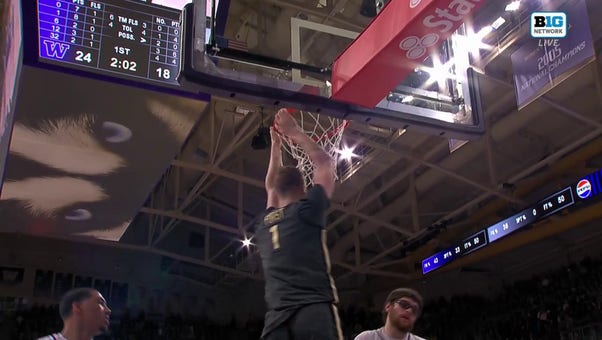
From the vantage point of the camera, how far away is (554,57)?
7559 millimetres

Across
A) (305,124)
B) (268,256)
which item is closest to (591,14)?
(305,124)

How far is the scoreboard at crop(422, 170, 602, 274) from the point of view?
33.1 ft

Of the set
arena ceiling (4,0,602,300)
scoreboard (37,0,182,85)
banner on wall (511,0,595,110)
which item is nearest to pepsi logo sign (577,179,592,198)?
arena ceiling (4,0,602,300)

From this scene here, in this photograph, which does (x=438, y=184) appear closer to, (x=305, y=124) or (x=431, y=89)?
(x=305, y=124)

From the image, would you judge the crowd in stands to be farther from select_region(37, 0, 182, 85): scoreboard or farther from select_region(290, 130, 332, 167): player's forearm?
select_region(290, 130, 332, 167): player's forearm

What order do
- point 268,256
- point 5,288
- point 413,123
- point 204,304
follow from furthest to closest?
point 204,304, point 5,288, point 413,123, point 268,256

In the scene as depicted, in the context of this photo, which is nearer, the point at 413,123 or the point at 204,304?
the point at 413,123

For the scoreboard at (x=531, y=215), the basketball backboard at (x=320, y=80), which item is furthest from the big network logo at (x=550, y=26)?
the scoreboard at (x=531, y=215)

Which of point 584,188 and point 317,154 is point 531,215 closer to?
point 584,188

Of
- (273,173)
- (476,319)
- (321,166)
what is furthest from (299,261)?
(476,319)

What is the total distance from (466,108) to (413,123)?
571 millimetres

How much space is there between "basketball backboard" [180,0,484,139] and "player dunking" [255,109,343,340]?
2086 mm

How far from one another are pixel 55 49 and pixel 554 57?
574 cm

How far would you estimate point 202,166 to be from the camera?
46.9 ft
